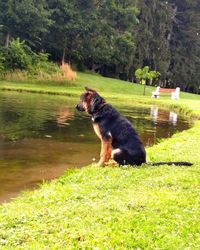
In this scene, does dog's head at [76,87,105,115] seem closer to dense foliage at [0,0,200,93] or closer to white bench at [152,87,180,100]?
dense foliage at [0,0,200,93]

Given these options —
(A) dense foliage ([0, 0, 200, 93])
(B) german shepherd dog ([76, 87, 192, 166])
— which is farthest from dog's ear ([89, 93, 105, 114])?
(A) dense foliage ([0, 0, 200, 93])

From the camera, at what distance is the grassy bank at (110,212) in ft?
16.8

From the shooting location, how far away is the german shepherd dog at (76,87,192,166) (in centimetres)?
941

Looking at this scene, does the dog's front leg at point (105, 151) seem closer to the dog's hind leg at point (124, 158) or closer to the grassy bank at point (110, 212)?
the dog's hind leg at point (124, 158)

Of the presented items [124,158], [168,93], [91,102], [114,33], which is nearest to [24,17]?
[114,33]

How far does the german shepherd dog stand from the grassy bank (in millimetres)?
334

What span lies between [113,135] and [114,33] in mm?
46296

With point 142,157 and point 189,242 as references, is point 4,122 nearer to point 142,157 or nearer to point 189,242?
point 142,157

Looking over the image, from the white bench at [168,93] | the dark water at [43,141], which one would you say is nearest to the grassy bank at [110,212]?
the dark water at [43,141]

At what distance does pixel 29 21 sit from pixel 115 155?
125 ft

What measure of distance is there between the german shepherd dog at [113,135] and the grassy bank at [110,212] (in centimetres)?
33

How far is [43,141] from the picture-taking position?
46.5 feet

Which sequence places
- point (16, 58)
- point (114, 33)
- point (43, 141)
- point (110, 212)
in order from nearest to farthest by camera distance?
point (110, 212)
point (43, 141)
point (16, 58)
point (114, 33)

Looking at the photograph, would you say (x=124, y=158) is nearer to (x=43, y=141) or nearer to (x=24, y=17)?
(x=43, y=141)
